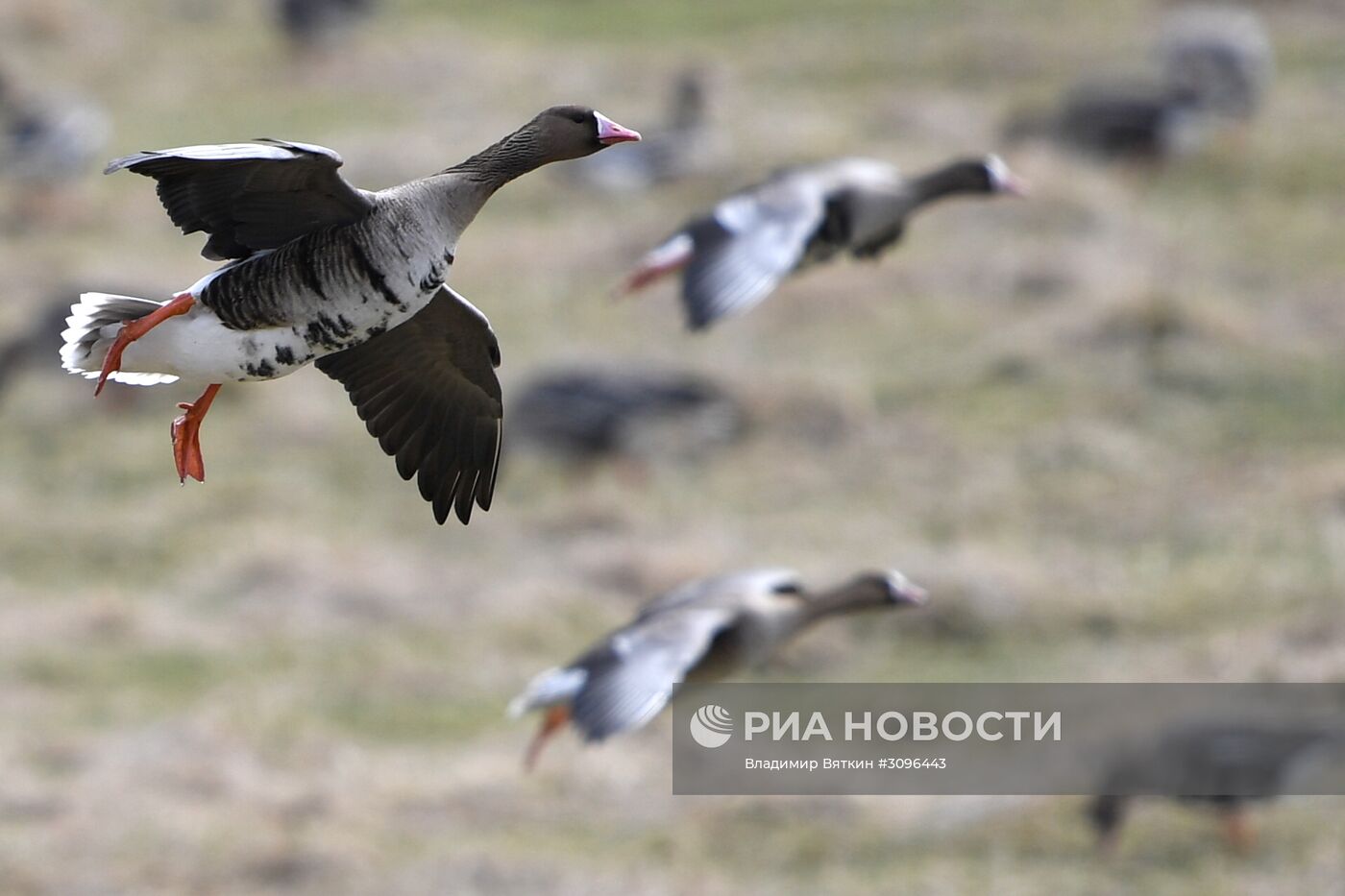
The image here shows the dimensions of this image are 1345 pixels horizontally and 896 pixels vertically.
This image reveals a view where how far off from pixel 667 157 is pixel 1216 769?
46.5ft

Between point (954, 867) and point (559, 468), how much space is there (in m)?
7.02

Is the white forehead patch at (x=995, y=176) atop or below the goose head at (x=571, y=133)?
atop

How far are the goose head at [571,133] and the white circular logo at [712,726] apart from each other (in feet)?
26.9

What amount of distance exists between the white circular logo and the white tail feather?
8.13 metres

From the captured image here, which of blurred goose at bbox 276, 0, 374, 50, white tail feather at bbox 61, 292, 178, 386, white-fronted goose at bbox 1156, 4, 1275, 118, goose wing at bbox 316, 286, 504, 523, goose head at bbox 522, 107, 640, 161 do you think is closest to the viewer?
goose head at bbox 522, 107, 640, 161

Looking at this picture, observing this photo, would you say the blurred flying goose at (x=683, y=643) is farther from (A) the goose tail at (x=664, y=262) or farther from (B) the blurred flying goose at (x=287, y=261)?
(B) the blurred flying goose at (x=287, y=261)

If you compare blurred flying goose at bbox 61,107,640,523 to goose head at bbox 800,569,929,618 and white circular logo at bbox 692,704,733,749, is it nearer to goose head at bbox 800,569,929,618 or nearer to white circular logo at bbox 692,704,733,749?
goose head at bbox 800,569,929,618

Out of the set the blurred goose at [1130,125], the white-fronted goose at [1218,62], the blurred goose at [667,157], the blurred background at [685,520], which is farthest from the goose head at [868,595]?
the white-fronted goose at [1218,62]

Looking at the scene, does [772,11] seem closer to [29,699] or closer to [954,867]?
[29,699]

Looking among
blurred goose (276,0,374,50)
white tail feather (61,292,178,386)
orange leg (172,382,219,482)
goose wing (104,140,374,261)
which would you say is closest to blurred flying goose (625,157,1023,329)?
orange leg (172,382,219,482)

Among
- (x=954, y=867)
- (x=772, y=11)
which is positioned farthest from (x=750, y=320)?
(x=772, y=11)

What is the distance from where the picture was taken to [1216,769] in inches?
480

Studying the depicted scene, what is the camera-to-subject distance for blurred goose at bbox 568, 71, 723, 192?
82.4 ft

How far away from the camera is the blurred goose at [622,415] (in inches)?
711
